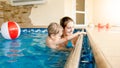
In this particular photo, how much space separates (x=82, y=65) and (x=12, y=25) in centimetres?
280

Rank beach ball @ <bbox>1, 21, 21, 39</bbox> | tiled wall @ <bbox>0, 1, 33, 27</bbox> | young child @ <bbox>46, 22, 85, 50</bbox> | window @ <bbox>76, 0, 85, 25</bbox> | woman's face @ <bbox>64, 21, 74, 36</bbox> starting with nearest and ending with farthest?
young child @ <bbox>46, 22, 85, 50</bbox> → woman's face @ <bbox>64, 21, 74, 36</bbox> → beach ball @ <bbox>1, 21, 21, 39</bbox> → tiled wall @ <bbox>0, 1, 33, 27</bbox> → window @ <bbox>76, 0, 85, 25</bbox>

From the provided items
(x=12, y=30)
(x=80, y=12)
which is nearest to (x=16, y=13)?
(x=80, y=12)

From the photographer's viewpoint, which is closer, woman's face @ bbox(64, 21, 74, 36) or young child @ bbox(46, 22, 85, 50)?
young child @ bbox(46, 22, 85, 50)

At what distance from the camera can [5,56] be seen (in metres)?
2.81

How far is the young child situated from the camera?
9.35 ft

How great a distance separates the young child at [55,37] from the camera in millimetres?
2850

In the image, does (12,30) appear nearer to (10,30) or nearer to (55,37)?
(10,30)

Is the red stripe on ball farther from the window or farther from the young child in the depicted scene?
the window

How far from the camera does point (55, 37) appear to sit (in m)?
2.95

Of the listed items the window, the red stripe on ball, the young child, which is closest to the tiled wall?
the window

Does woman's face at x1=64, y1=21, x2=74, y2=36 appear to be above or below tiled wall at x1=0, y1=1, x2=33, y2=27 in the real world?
below

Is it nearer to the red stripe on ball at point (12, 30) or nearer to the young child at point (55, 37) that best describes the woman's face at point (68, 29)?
the young child at point (55, 37)

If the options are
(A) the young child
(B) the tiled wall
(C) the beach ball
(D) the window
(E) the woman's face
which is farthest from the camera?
(D) the window

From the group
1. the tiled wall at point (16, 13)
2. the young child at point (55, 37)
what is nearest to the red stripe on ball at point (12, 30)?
the young child at point (55, 37)
